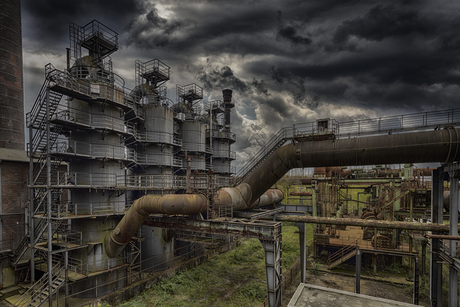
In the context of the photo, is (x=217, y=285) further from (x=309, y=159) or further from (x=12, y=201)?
(x=12, y=201)

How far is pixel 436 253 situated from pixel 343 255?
9.18 m

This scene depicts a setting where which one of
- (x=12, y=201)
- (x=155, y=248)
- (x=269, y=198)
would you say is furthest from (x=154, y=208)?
(x=12, y=201)

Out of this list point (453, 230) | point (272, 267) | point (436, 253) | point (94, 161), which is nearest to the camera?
point (453, 230)

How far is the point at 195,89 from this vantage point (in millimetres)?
32031

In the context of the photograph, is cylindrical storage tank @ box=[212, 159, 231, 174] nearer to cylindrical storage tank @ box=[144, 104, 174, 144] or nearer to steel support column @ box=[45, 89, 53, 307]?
cylindrical storage tank @ box=[144, 104, 174, 144]

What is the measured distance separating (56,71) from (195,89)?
18601mm

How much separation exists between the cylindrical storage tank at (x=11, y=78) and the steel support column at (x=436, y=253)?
118 ft

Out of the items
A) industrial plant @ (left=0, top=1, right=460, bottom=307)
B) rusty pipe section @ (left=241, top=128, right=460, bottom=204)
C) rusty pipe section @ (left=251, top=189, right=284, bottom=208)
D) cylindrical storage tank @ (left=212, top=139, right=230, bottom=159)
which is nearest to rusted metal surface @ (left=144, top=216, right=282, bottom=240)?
industrial plant @ (left=0, top=1, right=460, bottom=307)

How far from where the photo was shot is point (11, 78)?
2508 cm

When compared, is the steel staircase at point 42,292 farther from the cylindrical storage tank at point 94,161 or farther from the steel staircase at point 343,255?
the steel staircase at point 343,255

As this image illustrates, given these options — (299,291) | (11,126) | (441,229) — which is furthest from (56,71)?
(441,229)

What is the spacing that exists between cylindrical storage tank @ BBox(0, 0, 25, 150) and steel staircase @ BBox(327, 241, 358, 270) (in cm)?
3306

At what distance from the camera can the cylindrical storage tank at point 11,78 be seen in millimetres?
24422

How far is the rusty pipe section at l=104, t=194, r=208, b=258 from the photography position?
14000mm
